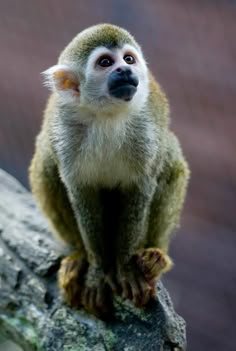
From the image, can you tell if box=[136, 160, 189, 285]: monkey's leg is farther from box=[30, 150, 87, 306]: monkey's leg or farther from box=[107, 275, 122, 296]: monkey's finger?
box=[30, 150, 87, 306]: monkey's leg

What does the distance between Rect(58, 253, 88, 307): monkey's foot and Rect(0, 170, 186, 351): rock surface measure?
0.17ft

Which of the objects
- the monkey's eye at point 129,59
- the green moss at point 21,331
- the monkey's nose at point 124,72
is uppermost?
the monkey's eye at point 129,59

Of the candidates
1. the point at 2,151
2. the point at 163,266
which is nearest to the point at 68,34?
the point at 2,151

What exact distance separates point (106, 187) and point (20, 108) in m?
1.65

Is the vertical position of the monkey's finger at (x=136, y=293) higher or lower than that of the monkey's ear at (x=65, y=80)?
lower

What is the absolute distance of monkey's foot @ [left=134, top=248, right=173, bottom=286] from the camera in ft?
11.0

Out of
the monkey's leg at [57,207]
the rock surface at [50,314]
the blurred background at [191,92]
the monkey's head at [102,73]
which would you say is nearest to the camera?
the rock surface at [50,314]

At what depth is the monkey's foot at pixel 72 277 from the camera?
339 centimetres

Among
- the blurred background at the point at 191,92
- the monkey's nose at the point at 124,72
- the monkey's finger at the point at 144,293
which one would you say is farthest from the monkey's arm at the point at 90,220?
the blurred background at the point at 191,92

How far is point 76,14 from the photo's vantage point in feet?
15.8

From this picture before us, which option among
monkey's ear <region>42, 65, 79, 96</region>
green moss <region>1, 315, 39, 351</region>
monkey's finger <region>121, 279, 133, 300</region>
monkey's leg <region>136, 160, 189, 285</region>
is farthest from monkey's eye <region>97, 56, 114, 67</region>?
green moss <region>1, 315, 39, 351</region>

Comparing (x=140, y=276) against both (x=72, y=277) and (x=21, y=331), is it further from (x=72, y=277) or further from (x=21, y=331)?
(x=21, y=331)

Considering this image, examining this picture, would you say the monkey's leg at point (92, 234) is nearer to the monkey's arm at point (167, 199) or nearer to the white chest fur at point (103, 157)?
the white chest fur at point (103, 157)

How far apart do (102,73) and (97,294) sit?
3.37 ft
